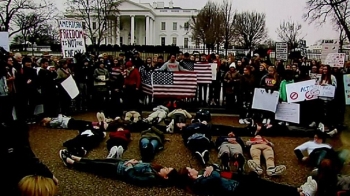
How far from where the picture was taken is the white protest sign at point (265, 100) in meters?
11.9

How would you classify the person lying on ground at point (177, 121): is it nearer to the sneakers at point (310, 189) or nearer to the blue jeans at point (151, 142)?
the blue jeans at point (151, 142)

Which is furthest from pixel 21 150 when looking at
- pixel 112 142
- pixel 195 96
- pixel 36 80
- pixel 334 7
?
pixel 334 7

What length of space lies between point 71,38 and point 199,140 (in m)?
6.32

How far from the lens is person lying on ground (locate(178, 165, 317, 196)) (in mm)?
6137

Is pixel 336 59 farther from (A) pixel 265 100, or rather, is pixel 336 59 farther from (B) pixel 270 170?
(B) pixel 270 170

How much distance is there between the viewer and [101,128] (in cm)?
1045

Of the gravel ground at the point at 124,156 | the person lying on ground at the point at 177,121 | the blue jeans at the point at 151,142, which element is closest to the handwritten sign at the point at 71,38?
the gravel ground at the point at 124,156

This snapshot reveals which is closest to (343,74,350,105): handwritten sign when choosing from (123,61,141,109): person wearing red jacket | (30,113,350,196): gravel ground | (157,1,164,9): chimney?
(30,113,350,196): gravel ground

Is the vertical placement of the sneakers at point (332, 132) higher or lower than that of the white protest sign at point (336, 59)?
lower

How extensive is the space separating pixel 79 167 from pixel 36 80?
17.0ft

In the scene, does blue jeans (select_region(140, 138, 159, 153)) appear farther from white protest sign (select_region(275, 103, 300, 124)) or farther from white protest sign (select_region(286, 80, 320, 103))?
white protest sign (select_region(286, 80, 320, 103))

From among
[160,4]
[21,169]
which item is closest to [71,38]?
[21,169]

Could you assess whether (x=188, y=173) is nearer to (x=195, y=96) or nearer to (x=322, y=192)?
(x=322, y=192)

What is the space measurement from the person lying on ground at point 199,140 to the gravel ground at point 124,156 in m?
0.16
